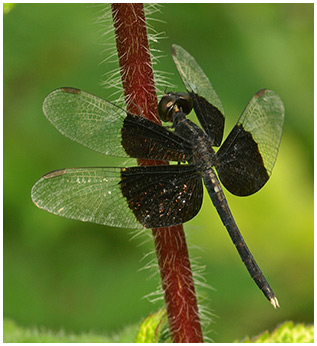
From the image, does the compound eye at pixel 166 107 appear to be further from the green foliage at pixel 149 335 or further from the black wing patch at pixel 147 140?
the green foliage at pixel 149 335

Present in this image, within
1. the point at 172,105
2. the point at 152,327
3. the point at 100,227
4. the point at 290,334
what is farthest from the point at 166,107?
the point at 100,227

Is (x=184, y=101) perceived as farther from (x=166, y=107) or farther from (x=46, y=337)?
(x=46, y=337)

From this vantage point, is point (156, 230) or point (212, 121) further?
point (212, 121)

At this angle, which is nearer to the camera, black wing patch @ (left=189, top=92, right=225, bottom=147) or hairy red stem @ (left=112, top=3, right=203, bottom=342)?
hairy red stem @ (left=112, top=3, right=203, bottom=342)

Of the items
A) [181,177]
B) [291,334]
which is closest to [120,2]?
[181,177]

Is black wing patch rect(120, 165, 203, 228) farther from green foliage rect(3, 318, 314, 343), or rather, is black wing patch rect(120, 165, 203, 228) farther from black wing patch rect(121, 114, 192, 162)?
green foliage rect(3, 318, 314, 343)

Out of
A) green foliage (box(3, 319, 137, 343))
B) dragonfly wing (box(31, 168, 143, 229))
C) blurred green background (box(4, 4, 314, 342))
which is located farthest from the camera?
blurred green background (box(4, 4, 314, 342))

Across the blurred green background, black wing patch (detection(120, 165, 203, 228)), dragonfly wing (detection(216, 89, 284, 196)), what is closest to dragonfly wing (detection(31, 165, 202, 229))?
black wing patch (detection(120, 165, 203, 228))

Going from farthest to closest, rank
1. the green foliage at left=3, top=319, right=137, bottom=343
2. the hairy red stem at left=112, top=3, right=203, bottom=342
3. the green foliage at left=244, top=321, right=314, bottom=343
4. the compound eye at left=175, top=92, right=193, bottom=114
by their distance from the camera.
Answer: the green foliage at left=3, top=319, right=137, bottom=343 < the green foliage at left=244, top=321, right=314, bottom=343 < the compound eye at left=175, top=92, right=193, bottom=114 < the hairy red stem at left=112, top=3, right=203, bottom=342
